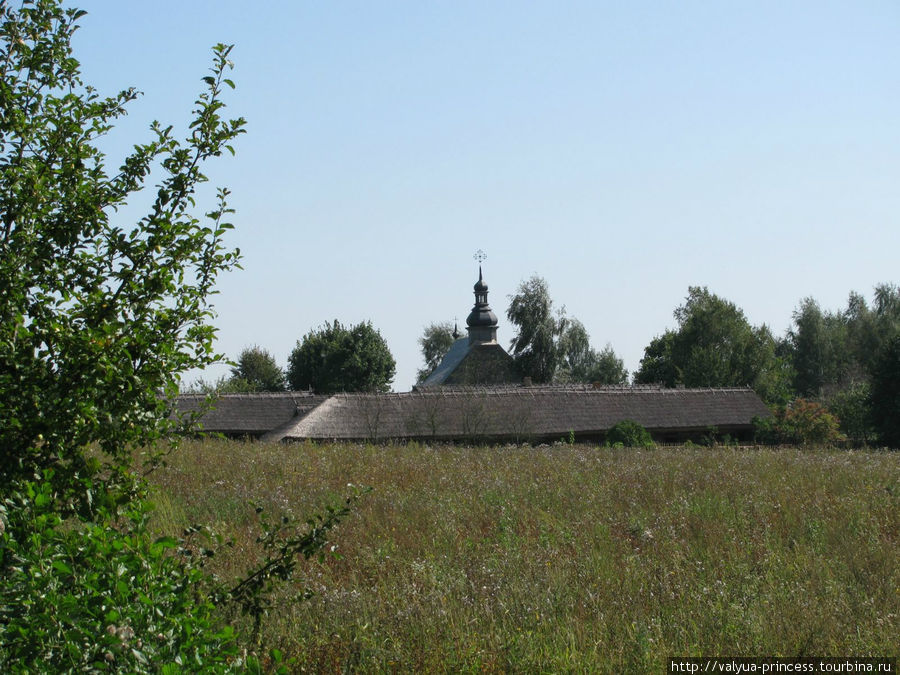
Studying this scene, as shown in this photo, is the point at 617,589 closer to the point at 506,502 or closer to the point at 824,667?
the point at 824,667

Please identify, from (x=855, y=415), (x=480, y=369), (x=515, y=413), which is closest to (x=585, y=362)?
(x=480, y=369)

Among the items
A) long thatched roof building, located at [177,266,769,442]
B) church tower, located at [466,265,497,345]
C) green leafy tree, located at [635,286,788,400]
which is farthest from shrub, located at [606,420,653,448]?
church tower, located at [466,265,497,345]

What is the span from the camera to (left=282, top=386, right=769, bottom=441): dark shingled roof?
96.5 ft

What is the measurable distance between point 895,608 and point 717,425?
98.4ft

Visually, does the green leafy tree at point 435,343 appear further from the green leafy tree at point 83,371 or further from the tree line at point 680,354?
the green leafy tree at point 83,371

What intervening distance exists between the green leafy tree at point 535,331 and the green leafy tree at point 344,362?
1222 cm

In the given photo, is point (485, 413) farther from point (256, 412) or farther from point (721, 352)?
point (721, 352)

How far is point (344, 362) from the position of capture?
70.2 metres

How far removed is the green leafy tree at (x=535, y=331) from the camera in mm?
66125

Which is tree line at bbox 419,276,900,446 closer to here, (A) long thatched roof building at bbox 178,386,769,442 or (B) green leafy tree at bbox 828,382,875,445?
(B) green leafy tree at bbox 828,382,875,445

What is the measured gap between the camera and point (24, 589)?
8.65 feet

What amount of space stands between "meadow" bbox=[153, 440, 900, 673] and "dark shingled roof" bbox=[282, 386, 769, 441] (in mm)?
17155

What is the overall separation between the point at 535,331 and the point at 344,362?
1673 cm

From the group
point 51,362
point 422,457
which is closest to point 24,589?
point 51,362
